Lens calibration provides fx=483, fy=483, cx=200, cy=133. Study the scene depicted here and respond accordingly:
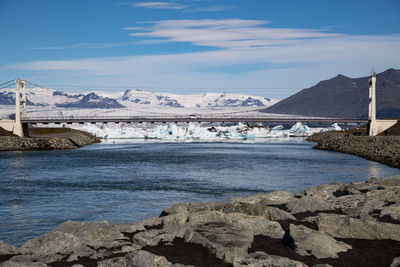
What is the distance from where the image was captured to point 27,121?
69.8m

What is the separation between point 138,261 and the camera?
26.2ft

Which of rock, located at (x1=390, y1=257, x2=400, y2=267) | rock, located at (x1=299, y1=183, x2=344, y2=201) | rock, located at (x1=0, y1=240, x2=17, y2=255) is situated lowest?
rock, located at (x1=299, y1=183, x2=344, y2=201)

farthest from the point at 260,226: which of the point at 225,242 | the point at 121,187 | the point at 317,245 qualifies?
the point at 121,187

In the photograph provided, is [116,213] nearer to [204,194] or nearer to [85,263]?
[204,194]

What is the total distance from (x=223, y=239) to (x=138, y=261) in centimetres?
192

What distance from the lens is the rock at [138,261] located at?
7.99m

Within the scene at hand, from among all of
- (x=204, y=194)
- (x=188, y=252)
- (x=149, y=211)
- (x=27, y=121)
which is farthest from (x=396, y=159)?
(x=27, y=121)

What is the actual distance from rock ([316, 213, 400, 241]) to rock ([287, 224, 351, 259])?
85 cm

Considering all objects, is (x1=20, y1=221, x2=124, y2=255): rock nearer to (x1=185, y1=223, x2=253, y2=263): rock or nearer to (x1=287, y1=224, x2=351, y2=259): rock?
(x1=185, y1=223, x2=253, y2=263): rock

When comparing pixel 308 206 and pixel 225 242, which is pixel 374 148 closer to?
pixel 308 206

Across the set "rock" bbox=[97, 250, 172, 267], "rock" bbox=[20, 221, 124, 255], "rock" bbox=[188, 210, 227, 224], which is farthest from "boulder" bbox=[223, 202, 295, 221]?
"rock" bbox=[97, 250, 172, 267]

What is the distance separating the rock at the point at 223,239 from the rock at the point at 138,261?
42.0 inches

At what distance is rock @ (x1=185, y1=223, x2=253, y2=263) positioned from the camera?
850cm

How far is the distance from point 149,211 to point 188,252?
785 centimetres
